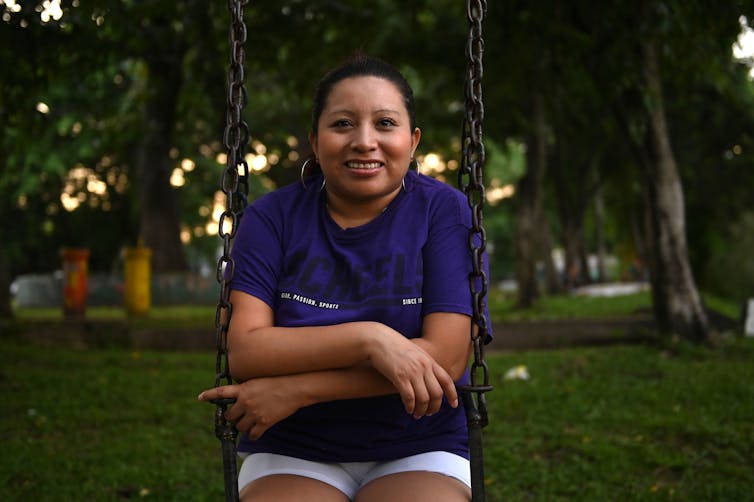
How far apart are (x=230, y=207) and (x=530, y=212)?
14327 millimetres

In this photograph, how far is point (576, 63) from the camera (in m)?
9.14

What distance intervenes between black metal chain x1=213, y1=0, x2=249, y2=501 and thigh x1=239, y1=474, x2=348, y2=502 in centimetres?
6

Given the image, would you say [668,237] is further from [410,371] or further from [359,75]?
[410,371]

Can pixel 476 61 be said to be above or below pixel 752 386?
above

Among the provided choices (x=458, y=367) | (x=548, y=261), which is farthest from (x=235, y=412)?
(x=548, y=261)

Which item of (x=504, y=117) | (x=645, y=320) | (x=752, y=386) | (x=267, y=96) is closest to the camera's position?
(x=752, y=386)

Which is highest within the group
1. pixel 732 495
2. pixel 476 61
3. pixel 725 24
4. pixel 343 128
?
pixel 725 24

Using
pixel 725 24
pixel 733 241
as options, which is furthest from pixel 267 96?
pixel 725 24

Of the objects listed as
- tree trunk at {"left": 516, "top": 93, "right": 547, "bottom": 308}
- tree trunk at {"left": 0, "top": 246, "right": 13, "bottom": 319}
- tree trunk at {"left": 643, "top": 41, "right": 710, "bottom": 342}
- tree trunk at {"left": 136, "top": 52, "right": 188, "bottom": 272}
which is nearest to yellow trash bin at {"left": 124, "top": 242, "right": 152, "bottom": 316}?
tree trunk at {"left": 0, "top": 246, "right": 13, "bottom": 319}

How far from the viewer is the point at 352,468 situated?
220cm

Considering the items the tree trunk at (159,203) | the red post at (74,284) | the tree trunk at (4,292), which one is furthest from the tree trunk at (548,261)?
the tree trunk at (4,292)

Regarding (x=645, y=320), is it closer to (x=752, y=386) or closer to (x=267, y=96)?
(x=752, y=386)

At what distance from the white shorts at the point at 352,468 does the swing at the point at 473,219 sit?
80 mm

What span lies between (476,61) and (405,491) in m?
1.14
